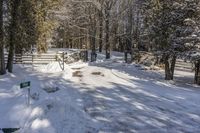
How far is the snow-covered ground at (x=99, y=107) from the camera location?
12.1m

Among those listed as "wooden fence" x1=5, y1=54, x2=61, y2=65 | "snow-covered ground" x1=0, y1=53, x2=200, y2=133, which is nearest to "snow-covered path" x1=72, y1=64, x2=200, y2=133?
"snow-covered ground" x1=0, y1=53, x2=200, y2=133

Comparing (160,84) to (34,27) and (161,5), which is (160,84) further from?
(34,27)

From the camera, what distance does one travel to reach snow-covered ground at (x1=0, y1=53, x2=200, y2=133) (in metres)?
12.1

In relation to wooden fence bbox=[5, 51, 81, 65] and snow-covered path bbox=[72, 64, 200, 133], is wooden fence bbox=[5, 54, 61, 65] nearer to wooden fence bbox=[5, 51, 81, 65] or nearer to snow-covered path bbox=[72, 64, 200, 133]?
wooden fence bbox=[5, 51, 81, 65]

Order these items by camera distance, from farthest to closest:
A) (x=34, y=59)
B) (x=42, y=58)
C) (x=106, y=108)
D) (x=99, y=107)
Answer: (x=34, y=59), (x=42, y=58), (x=99, y=107), (x=106, y=108)

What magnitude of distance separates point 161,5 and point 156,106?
10.7 metres

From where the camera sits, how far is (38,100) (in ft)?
50.1

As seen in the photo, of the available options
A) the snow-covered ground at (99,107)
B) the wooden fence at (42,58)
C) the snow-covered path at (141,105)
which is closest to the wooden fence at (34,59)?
the wooden fence at (42,58)

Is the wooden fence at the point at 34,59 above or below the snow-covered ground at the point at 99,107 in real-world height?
above

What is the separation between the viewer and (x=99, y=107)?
1514 cm

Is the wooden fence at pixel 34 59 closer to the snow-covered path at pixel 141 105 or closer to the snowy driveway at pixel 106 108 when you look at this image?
the snowy driveway at pixel 106 108

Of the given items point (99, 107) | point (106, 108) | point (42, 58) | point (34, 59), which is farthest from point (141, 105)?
point (34, 59)

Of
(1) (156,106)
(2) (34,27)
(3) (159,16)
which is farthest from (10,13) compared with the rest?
(1) (156,106)

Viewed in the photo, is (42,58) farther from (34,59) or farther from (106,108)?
(106,108)
